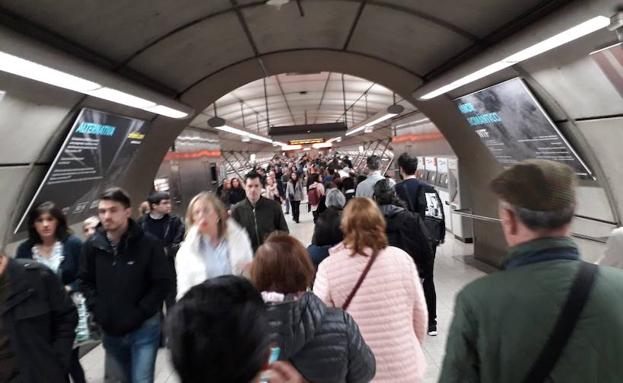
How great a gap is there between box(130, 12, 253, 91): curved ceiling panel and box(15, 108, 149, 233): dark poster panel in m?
0.78

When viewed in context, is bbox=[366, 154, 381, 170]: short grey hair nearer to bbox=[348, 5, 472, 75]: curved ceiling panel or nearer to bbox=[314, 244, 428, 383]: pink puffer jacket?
bbox=[348, 5, 472, 75]: curved ceiling panel

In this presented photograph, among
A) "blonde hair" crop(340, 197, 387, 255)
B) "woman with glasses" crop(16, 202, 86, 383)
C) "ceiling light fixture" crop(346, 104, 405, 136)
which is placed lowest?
"woman with glasses" crop(16, 202, 86, 383)

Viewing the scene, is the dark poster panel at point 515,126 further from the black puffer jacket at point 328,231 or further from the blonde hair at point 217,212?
the blonde hair at point 217,212

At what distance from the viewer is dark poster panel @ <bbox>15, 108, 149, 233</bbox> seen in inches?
183

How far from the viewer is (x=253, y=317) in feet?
3.32

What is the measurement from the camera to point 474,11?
4375 mm

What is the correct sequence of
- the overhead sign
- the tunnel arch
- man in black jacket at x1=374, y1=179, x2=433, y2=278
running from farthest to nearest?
the overhead sign < the tunnel arch < man in black jacket at x1=374, y1=179, x2=433, y2=278

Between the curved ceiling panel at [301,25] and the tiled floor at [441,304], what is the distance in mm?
3644

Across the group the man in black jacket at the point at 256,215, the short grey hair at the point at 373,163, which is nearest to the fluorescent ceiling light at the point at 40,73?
the man in black jacket at the point at 256,215

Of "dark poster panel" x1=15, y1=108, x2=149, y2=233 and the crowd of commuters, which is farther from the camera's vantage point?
"dark poster panel" x1=15, y1=108, x2=149, y2=233

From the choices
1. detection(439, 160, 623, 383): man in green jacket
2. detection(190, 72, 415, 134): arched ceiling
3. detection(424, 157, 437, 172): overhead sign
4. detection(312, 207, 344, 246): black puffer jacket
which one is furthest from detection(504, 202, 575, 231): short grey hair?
detection(424, 157, 437, 172): overhead sign

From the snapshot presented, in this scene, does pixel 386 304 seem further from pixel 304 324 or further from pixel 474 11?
pixel 474 11

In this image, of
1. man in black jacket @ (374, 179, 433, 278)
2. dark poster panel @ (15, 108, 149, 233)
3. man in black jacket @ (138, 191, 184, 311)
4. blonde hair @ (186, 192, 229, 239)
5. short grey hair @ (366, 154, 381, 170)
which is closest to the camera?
blonde hair @ (186, 192, 229, 239)

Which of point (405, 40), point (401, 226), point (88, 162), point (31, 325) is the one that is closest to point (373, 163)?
point (405, 40)
